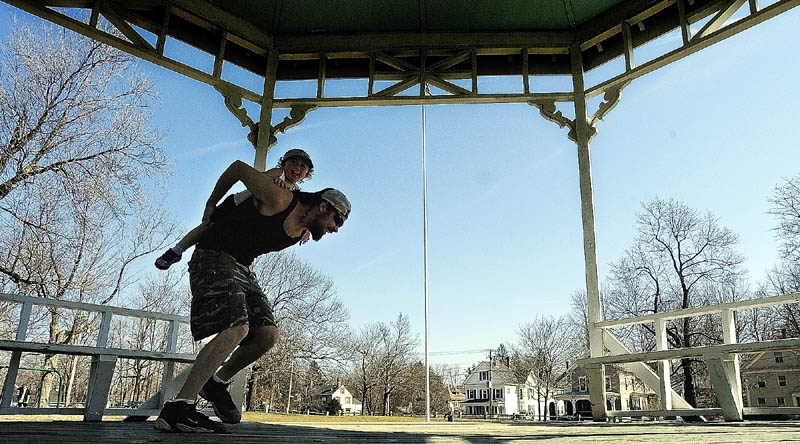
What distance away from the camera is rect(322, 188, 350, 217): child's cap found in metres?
2.72

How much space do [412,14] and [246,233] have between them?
333 centimetres

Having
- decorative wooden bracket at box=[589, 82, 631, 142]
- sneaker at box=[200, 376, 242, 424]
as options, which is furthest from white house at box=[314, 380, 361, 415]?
sneaker at box=[200, 376, 242, 424]

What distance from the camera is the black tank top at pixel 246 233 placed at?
2.61 m

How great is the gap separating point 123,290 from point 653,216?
1883 cm

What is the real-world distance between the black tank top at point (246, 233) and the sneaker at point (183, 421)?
29.2 inches

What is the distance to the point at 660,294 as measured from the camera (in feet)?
66.2

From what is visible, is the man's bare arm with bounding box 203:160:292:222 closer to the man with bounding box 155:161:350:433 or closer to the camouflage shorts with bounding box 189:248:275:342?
the man with bounding box 155:161:350:433

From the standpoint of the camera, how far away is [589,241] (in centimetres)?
479

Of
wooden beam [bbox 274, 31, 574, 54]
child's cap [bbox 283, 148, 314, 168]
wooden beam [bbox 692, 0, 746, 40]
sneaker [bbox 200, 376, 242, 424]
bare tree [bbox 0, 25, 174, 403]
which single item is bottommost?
sneaker [bbox 200, 376, 242, 424]

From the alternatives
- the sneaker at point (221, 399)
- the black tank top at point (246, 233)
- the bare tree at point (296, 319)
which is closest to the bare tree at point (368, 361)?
the bare tree at point (296, 319)

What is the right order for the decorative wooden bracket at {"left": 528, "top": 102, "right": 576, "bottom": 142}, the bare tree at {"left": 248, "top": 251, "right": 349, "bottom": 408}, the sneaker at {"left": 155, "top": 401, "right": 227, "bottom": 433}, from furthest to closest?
the bare tree at {"left": 248, "top": 251, "right": 349, "bottom": 408}
the decorative wooden bracket at {"left": 528, "top": 102, "right": 576, "bottom": 142}
the sneaker at {"left": 155, "top": 401, "right": 227, "bottom": 433}

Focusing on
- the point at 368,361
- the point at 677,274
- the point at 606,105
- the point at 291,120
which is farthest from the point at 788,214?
the point at 368,361

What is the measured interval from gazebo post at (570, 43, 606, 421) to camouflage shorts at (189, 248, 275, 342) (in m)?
3.05

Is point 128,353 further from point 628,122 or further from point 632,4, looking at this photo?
point 628,122
